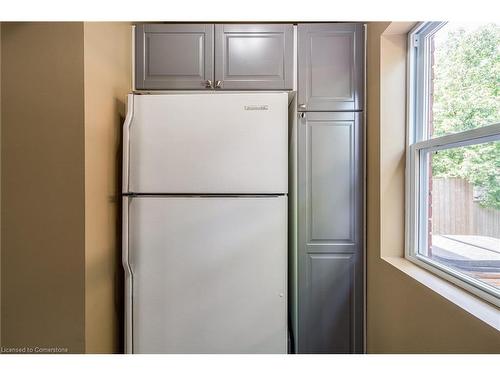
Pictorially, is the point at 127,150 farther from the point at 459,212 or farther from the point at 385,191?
the point at 459,212

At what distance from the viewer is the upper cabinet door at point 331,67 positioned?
118 centimetres

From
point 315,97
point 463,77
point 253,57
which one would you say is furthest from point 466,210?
point 253,57

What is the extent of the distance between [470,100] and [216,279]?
1149 mm

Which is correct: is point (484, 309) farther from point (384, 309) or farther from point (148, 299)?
point (148, 299)

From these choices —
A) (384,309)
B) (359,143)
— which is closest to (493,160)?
(359,143)

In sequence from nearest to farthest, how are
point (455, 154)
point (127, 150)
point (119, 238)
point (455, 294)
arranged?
1. point (455, 294)
2. point (455, 154)
3. point (127, 150)
4. point (119, 238)

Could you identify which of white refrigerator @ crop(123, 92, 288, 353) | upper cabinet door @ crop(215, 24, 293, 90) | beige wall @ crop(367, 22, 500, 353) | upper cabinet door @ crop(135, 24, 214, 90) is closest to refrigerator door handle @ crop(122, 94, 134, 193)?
white refrigerator @ crop(123, 92, 288, 353)

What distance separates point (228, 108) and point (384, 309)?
3.78ft

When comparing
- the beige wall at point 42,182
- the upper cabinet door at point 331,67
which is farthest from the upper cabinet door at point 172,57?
the upper cabinet door at point 331,67

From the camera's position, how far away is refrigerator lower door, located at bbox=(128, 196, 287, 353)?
3.25 ft

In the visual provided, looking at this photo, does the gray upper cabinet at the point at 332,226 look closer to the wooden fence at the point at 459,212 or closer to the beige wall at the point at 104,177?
the wooden fence at the point at 459,212

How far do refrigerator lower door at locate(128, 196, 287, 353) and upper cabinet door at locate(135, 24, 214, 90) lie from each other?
2.25ft

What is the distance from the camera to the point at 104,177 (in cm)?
101

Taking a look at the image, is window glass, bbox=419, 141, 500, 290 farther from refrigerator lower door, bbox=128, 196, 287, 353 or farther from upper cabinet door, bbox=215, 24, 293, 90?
upper cabinet door, bbox=215, 24, 293, 90
